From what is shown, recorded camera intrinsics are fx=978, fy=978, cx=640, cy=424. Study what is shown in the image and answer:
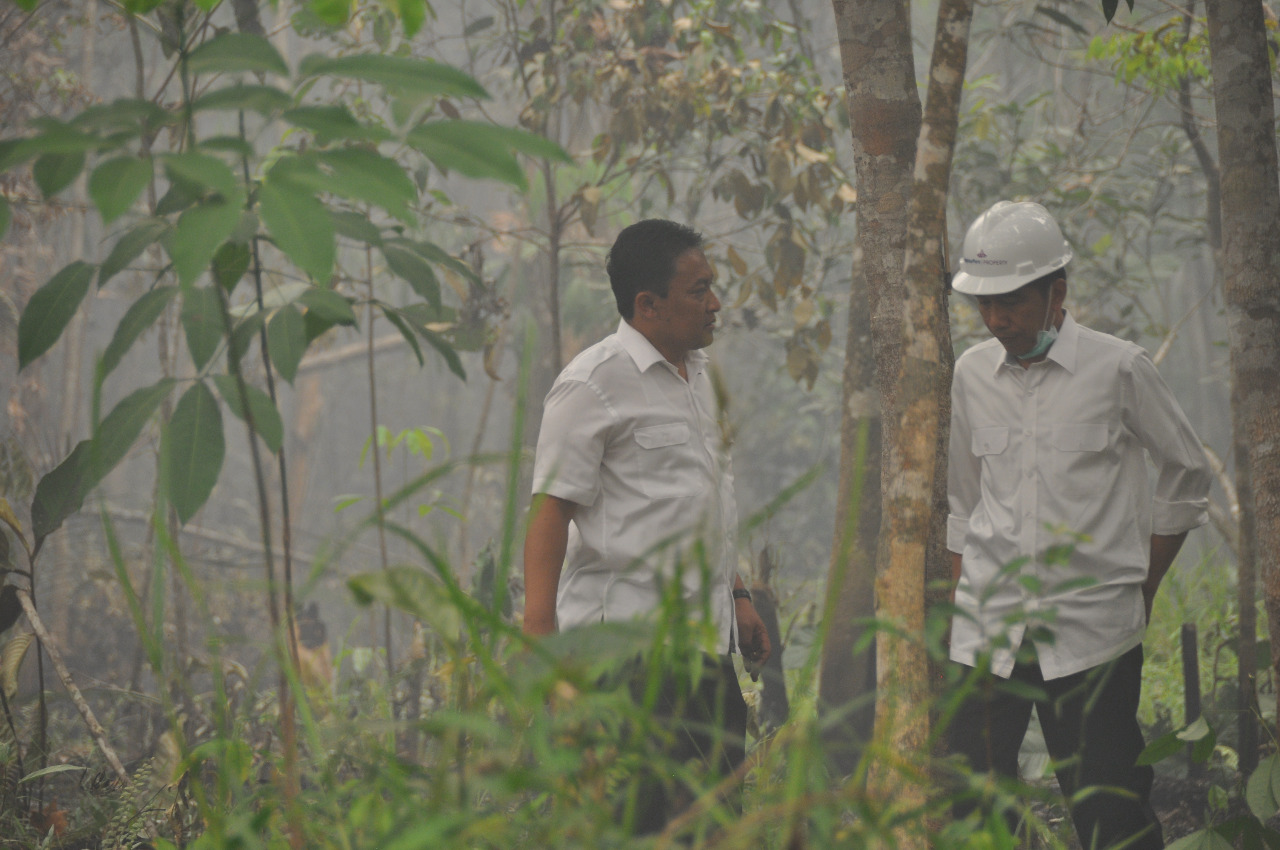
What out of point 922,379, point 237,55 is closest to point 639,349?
point 922,379

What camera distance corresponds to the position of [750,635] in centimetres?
219

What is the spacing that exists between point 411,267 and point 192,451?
43 cm

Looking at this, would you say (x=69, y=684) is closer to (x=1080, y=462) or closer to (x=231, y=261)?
(x=231, y=261)

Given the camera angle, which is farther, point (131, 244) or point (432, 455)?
point (432, 455)

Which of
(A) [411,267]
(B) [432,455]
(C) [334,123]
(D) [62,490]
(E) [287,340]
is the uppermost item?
(C) [334,123]

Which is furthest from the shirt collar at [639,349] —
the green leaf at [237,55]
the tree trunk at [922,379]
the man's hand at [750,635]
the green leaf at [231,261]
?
the green leaf at [237,55]

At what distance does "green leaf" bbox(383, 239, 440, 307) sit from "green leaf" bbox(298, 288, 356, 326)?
9 centimetres

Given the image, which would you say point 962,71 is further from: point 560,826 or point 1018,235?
point 560,826

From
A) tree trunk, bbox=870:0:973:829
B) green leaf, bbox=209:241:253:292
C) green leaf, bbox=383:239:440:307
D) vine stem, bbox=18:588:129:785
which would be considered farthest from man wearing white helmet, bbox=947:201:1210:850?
vine stem, bbox=18:588:129:785

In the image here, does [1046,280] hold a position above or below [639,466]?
above

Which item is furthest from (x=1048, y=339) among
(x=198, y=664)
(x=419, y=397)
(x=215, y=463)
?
(x=419, y=397)

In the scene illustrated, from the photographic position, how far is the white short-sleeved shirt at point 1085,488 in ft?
6.55

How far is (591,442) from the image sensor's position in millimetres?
1923

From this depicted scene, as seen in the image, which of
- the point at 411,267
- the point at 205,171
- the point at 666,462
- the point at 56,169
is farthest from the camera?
the point at 666,462
